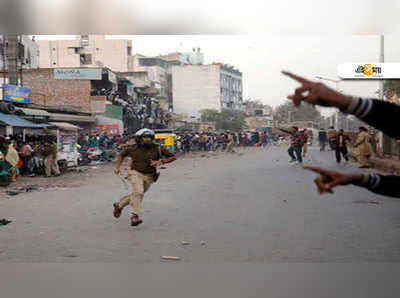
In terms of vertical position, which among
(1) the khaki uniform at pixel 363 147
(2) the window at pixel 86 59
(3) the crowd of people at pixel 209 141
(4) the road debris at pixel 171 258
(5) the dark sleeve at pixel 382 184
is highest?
(2) the window at pixel 86 59

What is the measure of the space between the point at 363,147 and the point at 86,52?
49541mm

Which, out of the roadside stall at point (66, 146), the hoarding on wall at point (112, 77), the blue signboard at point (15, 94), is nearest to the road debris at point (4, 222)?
the roadside stall at point (66, 146)

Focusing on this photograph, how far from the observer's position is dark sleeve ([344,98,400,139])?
267 cm

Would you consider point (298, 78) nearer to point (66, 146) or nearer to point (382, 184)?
point (382, 184)

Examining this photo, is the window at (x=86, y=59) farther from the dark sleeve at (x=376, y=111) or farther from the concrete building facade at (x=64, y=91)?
the dark sleeve at (x=376, y=111)

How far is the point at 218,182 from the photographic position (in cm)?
1361

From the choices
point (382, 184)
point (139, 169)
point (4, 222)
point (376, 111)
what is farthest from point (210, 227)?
point (376, 111)

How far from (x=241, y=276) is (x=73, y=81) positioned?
30.9m

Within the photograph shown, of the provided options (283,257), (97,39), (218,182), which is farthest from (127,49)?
(283,257)

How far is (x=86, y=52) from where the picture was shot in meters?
60.2

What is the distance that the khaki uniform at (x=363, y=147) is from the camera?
54.7ft

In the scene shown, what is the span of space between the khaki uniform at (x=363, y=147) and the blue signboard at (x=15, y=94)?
14.7m

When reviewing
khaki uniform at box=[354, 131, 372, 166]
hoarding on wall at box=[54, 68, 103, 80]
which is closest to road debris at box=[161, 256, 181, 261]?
khaki uniform at box=[354, 131, 372, 166]

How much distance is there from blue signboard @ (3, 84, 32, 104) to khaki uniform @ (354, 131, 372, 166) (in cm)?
1466
